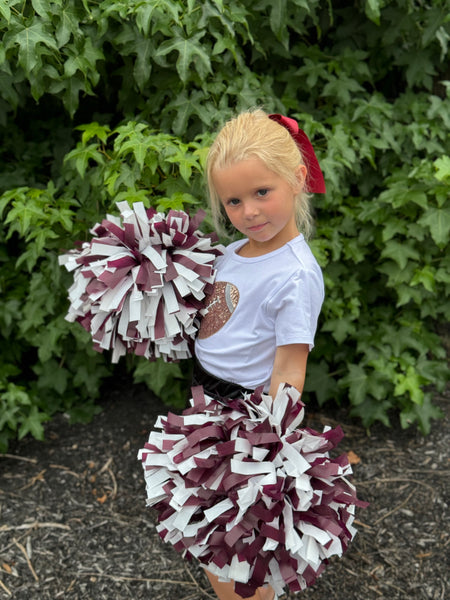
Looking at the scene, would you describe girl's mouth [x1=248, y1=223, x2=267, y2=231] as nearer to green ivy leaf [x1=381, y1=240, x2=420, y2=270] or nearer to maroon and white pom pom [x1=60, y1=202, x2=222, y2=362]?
maroon and white pom pom [x1=60, y1=202, x2=222, y2=362]

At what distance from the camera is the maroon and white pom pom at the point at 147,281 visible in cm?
177

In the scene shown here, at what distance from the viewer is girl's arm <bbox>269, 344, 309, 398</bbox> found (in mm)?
1584

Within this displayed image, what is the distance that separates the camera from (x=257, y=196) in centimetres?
158

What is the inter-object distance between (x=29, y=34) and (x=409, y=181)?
1709 mm

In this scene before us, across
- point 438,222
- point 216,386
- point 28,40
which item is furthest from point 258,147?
point 438,222

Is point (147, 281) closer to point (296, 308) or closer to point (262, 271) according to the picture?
point (262, 271)

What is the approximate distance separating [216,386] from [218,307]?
0.76 ft

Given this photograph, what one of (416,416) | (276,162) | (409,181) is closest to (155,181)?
(276,162)

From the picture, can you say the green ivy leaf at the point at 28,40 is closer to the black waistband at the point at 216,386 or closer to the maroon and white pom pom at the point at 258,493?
the black waistband at the point at 216,386

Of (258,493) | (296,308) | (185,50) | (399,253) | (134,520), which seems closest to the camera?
(258,493)

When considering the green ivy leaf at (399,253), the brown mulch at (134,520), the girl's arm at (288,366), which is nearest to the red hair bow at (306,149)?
the girl's arm at (288,366)

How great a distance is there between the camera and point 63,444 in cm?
311

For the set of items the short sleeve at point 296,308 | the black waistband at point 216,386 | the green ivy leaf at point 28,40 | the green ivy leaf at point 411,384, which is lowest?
the green ivy leaf at point 411,384

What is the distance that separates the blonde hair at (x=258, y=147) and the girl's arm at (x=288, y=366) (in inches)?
17.2
